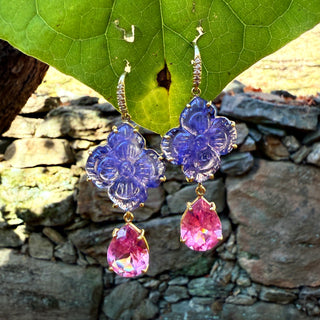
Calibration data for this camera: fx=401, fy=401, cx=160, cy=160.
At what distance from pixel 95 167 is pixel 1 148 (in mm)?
2215

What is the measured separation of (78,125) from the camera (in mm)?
2525

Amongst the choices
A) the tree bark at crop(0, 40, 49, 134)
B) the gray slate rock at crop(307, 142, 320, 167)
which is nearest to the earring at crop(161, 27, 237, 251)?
the tree bark at crop(0, 40, 49, 134)

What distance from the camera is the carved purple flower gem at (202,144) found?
0.52m

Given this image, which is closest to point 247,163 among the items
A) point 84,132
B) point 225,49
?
point 84,132

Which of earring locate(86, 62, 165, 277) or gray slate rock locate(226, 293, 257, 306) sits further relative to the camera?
gray slate rock locate(226, 293, 257, 306)

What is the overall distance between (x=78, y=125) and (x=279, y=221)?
4.41ft

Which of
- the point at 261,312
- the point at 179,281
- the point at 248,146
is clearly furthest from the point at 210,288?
the point at 248,146

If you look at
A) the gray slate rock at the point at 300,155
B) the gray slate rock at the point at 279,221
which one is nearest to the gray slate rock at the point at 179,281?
the gray slate rock at the point at 279,221

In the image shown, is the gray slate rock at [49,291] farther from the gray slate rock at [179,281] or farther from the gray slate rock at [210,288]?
the gray slate rock at [210,288]

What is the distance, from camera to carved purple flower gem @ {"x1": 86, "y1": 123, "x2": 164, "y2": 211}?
21.4 inches

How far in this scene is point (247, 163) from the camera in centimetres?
231

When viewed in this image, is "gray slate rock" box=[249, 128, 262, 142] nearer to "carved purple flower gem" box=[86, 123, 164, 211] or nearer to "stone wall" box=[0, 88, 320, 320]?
"stone wall" box=[0, 88, 320, 320]

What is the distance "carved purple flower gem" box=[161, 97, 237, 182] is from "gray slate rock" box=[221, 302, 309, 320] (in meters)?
2.09

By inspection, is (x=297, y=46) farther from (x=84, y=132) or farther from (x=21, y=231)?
(x=21, y=231)
